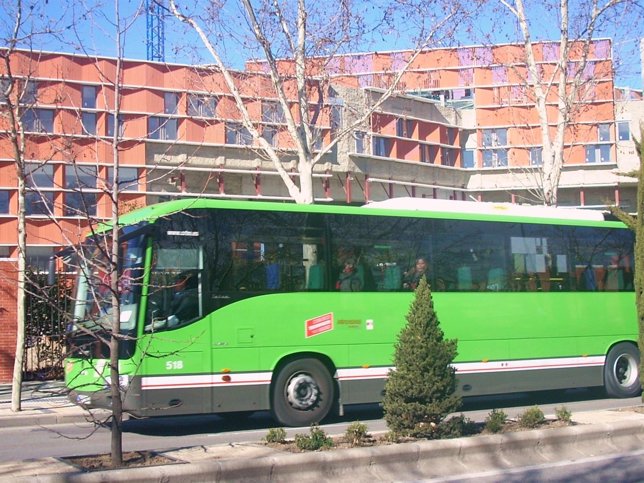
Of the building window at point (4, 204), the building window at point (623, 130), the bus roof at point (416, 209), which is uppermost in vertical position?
the building window at point (623, 130)

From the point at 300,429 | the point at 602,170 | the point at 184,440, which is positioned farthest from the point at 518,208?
the point at 602,170

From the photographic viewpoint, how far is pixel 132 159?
41312 millimetres

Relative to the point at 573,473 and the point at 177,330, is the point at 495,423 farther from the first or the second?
the point at 177,330

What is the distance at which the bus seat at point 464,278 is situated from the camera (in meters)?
15.2

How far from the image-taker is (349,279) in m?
14.1

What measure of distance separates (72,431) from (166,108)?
93.9ft

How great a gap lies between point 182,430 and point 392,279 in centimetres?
437

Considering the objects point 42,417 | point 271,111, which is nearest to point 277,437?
point 42,417

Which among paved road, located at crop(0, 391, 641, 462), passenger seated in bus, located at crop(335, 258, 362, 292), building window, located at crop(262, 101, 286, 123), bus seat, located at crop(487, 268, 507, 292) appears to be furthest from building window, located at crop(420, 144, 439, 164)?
passenger seated in bus, located at crop(335, 258, 362, 292)

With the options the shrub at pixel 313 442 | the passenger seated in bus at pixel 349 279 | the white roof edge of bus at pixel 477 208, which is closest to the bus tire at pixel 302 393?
the passenger seated in bus at pixel 349 279

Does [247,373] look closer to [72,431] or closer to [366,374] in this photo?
[366,374]

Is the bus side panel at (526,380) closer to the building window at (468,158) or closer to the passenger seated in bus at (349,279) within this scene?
the passenger seated in bus at (349,279)

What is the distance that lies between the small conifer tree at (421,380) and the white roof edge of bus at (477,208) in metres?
4.94

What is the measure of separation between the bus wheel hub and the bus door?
4.70ft
